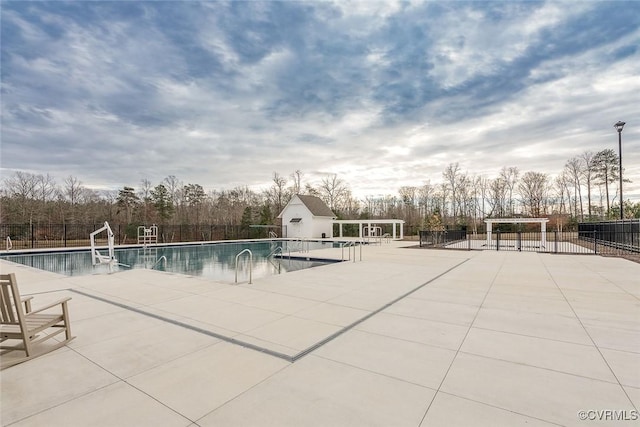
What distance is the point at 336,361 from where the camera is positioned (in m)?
3.02

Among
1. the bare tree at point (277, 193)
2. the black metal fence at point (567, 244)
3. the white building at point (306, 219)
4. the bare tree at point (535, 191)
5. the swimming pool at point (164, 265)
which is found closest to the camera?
the swimming pool at point (164, 265)

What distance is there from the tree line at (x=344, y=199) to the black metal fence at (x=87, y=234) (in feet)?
5.28

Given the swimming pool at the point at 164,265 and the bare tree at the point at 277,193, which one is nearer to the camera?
the swimming pool at the point at 164,265

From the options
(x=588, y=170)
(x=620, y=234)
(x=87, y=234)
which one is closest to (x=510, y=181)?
(x=588, y=170)

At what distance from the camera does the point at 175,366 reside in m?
2.90

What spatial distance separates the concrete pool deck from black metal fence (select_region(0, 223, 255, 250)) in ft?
60.7

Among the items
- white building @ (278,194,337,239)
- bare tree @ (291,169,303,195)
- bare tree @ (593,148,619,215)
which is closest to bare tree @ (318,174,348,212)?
bare tree @ (291,169,303,195)

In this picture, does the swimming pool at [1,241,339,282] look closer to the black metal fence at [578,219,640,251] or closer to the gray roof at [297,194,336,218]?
the black metal fence at [578,219,640,251]

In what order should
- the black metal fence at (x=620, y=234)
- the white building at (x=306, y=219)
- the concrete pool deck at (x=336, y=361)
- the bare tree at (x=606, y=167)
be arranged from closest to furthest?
the concrete pool deck at (x=336, y=361)
the black metal fence at (x=620, y=234)
the white building at (x=306, y=219)
the bare tree at (x=606, y=167)

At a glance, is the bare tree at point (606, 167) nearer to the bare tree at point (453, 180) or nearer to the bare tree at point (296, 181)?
the bare tree at point (453, 180)

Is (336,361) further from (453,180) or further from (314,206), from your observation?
(453,180)

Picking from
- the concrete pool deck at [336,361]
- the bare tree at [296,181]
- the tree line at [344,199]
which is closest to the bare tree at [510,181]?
the tree line at [344,199]

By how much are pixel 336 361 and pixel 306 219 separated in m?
26.0

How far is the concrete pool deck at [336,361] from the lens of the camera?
2.17 m
